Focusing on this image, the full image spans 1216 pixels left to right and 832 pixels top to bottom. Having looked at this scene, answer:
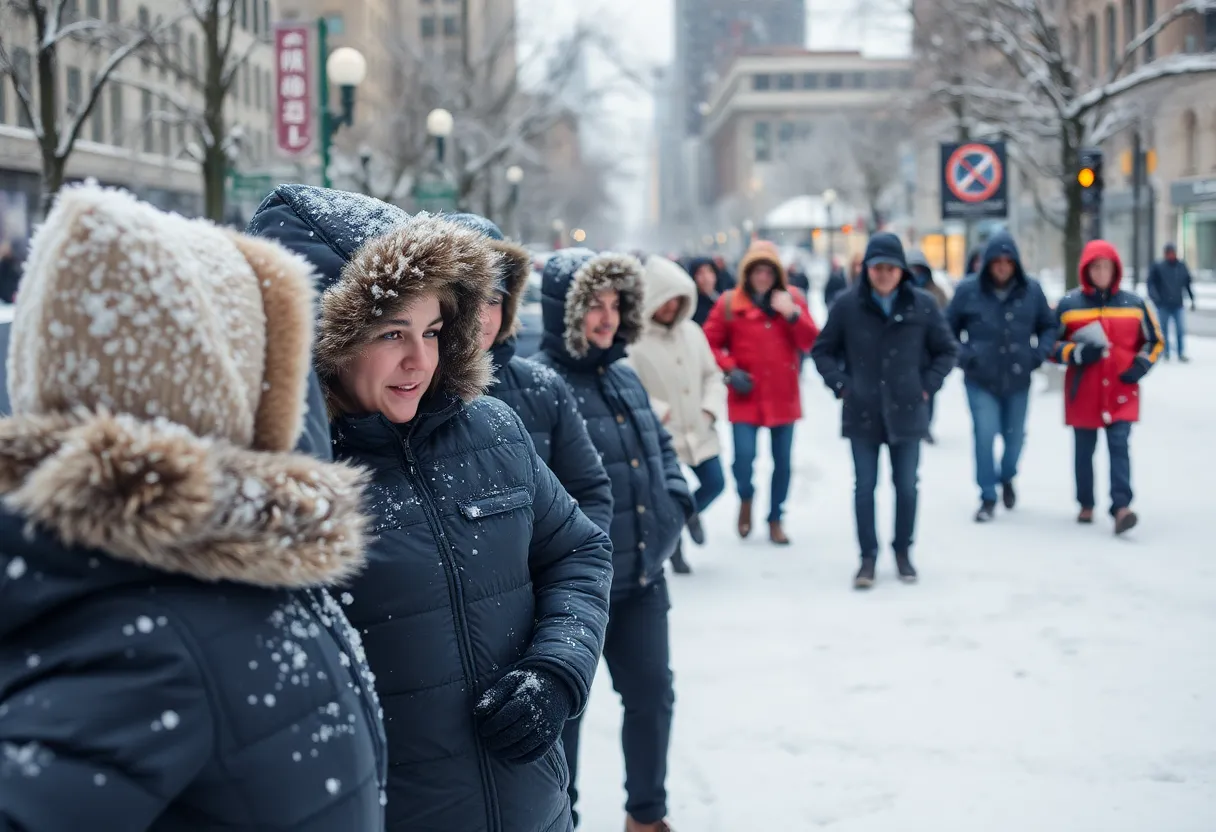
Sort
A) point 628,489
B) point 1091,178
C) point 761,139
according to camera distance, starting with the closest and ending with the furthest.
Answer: point 628,489 → point 1091,178 → point 761,139

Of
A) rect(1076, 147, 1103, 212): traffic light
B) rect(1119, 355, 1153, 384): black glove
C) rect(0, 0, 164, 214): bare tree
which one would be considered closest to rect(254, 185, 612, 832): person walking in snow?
rect(1119, 355, 1153, 384): black glove

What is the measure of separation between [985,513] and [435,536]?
7.76 meters

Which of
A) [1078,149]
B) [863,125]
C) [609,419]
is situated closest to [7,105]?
Answer: [1078,149]

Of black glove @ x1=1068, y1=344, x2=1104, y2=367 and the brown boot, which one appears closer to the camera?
black glove @ x1=1068, y1=344, x2=1104, y2=367

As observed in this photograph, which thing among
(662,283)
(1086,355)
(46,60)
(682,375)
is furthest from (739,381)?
(46,60)

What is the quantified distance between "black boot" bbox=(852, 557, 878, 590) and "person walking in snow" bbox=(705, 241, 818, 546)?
1231mm

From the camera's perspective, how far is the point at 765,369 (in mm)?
9133

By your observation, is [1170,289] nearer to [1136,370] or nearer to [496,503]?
[1136,370]

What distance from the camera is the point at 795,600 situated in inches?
295

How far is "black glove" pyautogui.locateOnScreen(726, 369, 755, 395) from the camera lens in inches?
351

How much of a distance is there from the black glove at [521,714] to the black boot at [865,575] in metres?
5.50

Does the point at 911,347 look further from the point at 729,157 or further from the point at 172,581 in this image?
the point at 729,157

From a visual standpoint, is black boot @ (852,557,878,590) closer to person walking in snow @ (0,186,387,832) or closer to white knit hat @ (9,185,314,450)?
person walking in snow @ (0,186,387,832)

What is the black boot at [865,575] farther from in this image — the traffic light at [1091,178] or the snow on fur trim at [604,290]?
the traffic light at [1091,178]
